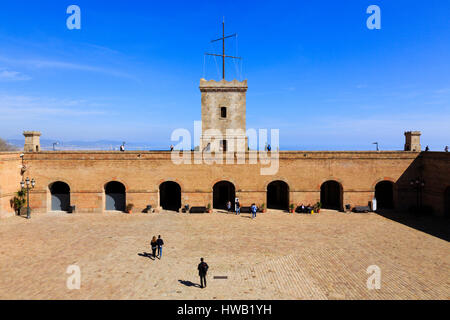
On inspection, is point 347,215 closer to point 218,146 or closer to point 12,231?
point 218,146

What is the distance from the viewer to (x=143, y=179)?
23.3 m

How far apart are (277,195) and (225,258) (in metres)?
15.8

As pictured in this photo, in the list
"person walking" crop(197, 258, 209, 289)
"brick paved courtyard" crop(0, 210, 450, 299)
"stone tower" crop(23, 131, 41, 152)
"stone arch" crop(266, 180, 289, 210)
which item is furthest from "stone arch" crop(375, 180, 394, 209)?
"stone tower" crop(23, 131, 41, 152)

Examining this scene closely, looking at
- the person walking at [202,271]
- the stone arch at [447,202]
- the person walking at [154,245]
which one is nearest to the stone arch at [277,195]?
the stone arch at [447,202]

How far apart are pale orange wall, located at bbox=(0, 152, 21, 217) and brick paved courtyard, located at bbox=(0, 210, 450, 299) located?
1774mm

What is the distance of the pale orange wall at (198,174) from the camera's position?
75.6 ft

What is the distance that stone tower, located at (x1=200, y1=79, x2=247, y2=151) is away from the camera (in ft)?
92.8

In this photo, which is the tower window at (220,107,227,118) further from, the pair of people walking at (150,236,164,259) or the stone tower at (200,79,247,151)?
the pair of people walking at (150,236,164,259)

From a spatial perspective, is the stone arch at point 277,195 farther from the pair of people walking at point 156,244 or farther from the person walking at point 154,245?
the person walking at point 154,245

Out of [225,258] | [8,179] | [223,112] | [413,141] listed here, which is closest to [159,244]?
[225,258]

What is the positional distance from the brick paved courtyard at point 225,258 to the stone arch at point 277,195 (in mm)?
5641

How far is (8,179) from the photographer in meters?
21.6

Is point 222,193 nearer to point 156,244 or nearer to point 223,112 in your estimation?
point 223,112

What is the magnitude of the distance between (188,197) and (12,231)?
1277 cm
